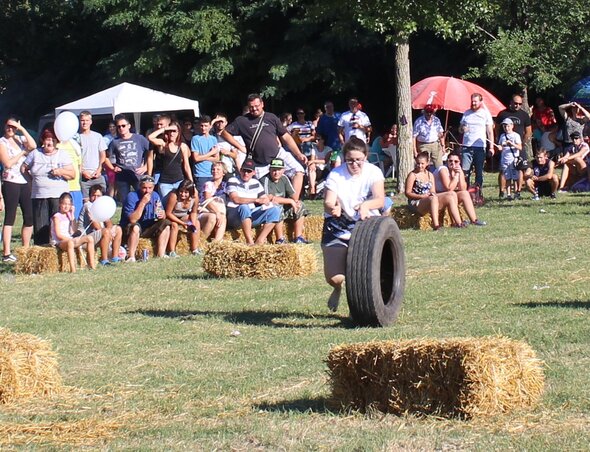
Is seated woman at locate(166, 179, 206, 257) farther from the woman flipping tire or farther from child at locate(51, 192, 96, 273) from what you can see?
the woman flipping tire

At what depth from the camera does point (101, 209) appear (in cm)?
1498

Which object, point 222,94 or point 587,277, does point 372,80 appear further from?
point 587,277

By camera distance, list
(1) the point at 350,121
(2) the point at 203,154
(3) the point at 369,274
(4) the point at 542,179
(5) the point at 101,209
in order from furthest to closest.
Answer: (1) the point at 350,121 → (4) the point at 542,179 → (2) the point at 203,154 → (5) the point at 101,209 → (3) the point at 369,274

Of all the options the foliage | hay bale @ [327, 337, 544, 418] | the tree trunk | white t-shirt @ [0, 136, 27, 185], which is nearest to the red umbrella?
the tree trunk

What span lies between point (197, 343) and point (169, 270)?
16.7 ft

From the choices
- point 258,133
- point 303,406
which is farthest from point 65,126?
point 303,406

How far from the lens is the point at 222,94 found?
34.9m

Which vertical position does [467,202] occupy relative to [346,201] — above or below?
below

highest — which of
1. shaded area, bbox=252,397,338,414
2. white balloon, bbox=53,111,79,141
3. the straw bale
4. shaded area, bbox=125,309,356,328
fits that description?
white balloon, bbox=53,111,79,141

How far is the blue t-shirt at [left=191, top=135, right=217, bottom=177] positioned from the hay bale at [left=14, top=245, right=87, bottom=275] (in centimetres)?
438

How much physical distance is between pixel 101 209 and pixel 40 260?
103 cm

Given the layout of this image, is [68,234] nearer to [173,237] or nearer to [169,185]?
[173,237]

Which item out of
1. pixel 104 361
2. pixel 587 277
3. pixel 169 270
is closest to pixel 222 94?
pixel 169 270

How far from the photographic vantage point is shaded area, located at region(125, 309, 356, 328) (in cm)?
995
